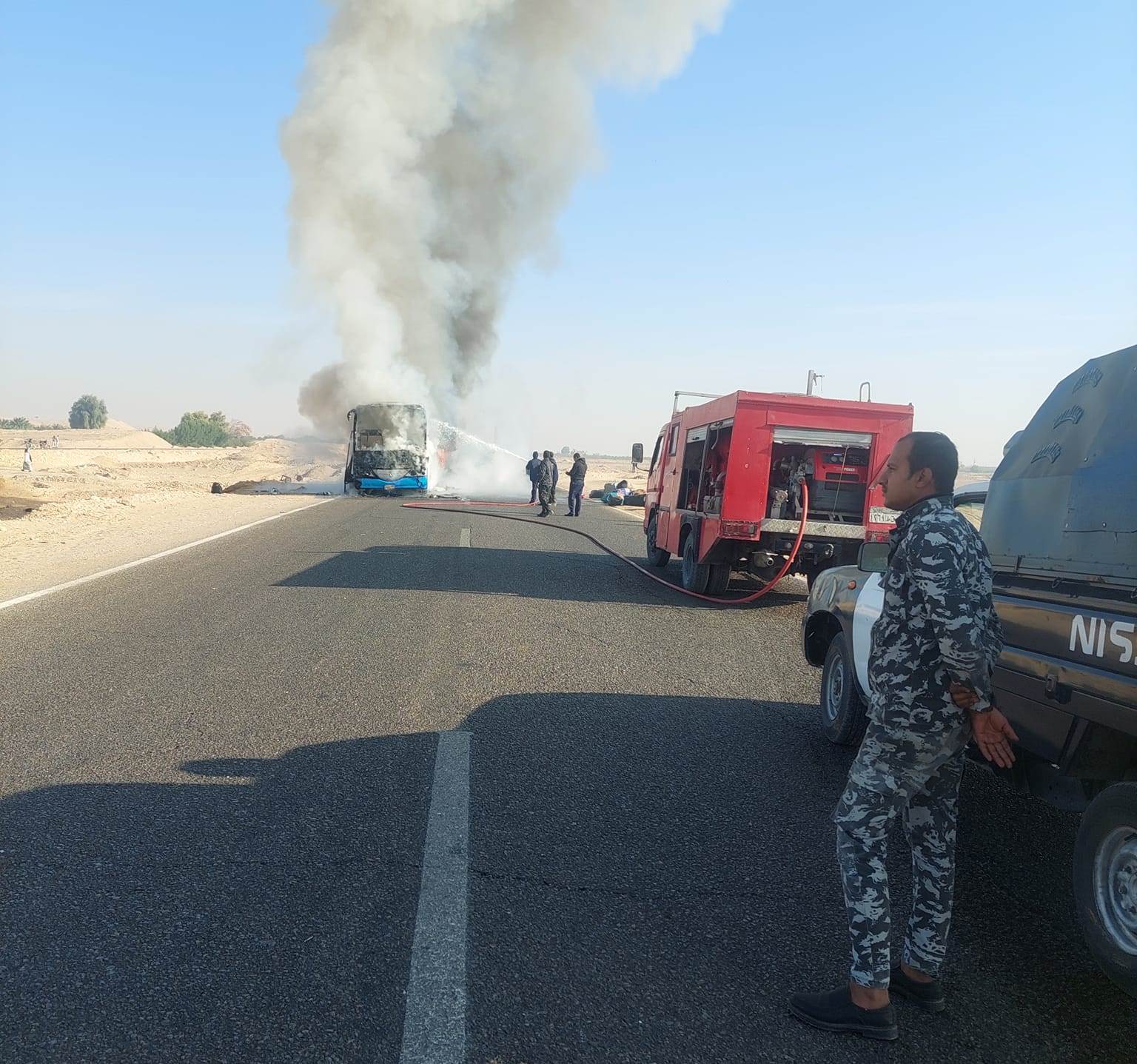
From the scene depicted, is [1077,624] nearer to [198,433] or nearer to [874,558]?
[874,558]

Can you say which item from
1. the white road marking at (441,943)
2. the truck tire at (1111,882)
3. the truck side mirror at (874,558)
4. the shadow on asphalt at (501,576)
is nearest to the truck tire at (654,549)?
the shadow on asphalt at (501,576)

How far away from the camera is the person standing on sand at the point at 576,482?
920 inches

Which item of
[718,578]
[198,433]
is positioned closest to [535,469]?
[718,578]

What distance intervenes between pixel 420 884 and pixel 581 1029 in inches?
39.0

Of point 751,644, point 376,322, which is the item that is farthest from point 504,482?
point 751,644

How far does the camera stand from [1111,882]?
298 centimetres

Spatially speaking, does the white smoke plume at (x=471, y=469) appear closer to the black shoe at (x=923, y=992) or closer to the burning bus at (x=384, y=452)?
the burning bus at (x=384, y=452)

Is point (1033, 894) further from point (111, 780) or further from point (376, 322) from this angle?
point (376, 322)

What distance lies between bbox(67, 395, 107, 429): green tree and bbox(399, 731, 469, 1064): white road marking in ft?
569

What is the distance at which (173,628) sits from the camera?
797cm

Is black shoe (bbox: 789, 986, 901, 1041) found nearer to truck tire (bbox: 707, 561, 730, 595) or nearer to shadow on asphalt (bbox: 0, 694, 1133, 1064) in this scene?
shadow on asphalt (bbox: 0, 694, 1133, 1064)

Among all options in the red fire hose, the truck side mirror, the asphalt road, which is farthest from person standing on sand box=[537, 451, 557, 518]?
the truck side mirror

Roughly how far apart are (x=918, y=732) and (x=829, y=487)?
8.83 m

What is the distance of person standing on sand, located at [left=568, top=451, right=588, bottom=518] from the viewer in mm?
23359
